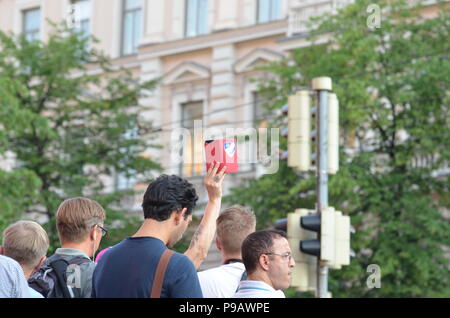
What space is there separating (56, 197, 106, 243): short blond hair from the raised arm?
1.92 ft

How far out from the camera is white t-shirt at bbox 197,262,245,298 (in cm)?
720

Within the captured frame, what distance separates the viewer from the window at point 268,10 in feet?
107

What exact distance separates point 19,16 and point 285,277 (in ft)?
110

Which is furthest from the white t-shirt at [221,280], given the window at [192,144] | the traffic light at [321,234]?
the window at [192,144]

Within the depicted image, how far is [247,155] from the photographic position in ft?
82.7

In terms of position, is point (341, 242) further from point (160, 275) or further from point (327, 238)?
point (160, 275)

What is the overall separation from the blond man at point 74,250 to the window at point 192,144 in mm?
22239

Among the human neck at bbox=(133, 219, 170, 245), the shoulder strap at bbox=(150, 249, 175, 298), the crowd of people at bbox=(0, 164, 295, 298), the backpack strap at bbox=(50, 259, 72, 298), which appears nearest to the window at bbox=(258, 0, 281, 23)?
the crowd of people at bbox=(0, 164, 295, 298)

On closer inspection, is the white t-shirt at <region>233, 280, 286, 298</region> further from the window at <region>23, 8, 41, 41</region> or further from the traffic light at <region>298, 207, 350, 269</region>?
the window at <region>23, 8, 41, 41</region>

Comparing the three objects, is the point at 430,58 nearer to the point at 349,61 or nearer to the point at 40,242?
the point at 349,61

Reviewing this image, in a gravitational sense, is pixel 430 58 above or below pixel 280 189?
above

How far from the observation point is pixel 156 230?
19.3 feet
